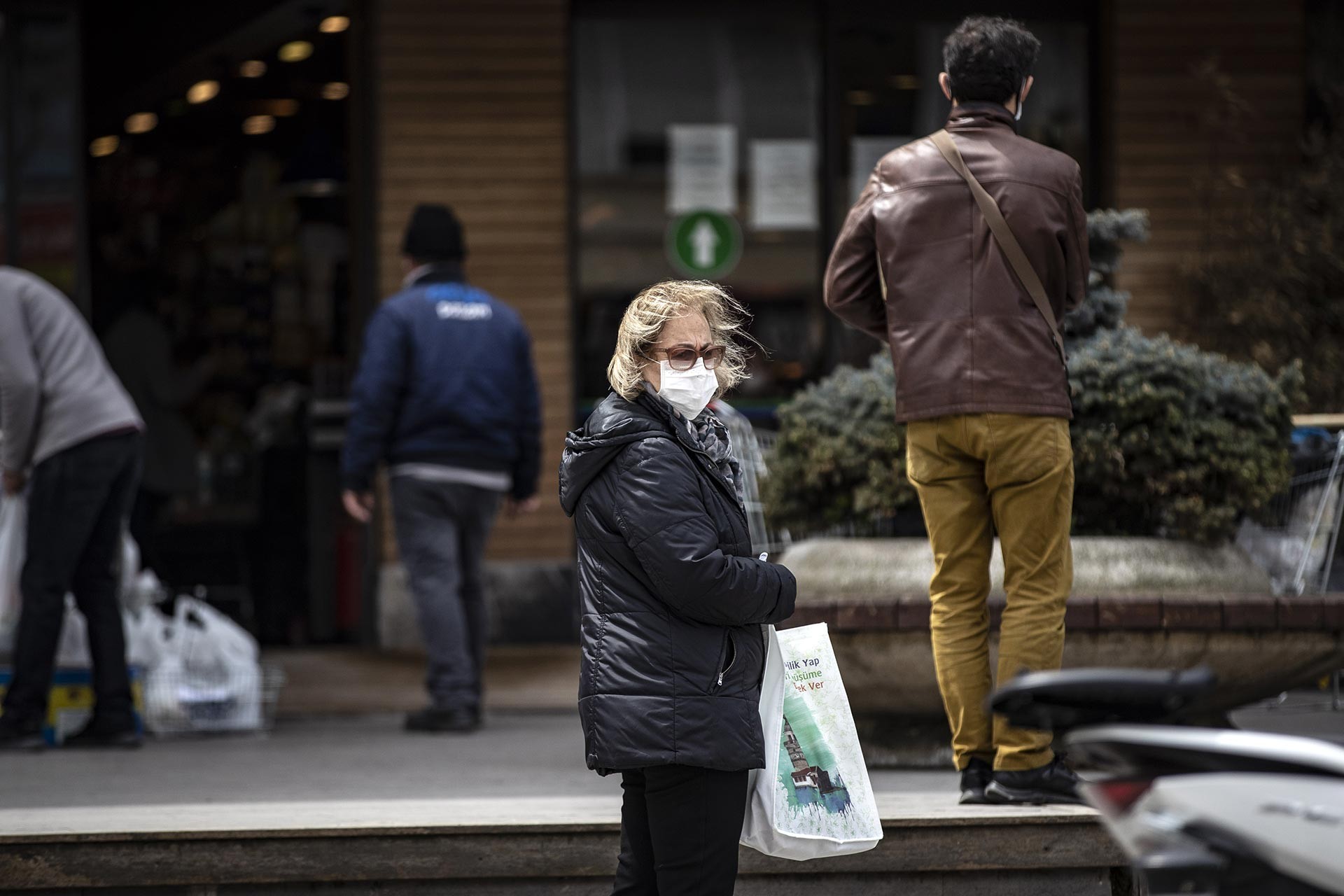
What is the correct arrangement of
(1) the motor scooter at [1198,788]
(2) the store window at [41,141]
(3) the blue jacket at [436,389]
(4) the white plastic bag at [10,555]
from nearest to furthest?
(1) the motor scooter at [1198,788]
(4) the white plastic bag at [10,555]
(3) the blue jacket at [436,389]
(2) the store window at [41,141]

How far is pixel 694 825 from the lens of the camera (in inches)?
145

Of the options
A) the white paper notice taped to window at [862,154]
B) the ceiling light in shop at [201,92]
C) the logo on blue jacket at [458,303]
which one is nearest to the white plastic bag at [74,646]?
the logo on blue jacket at [458,303]

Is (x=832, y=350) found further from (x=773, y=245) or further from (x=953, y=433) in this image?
(x=953, y=433)

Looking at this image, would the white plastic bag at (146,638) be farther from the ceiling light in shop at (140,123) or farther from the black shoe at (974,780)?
the black shoe at (974,780)

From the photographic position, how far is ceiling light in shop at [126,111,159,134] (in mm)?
9789

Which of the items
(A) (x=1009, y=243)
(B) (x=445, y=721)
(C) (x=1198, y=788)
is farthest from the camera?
(B) (x=445, y=721)

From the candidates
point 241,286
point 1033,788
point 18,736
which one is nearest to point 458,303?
point 18,736

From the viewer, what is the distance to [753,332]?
9867mm

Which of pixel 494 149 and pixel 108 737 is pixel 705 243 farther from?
pixel 108 737

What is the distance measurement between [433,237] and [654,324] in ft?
13.4

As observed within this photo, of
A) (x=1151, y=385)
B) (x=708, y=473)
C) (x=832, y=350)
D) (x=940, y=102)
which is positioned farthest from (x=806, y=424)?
(x=940, y=102)

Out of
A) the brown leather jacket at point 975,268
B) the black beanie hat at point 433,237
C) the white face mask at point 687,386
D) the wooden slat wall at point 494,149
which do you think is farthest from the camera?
the wooden slat wall at point 494,149

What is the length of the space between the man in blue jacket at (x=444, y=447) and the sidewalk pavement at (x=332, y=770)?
0.35 metres

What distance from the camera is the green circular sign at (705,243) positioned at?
32.5ft
